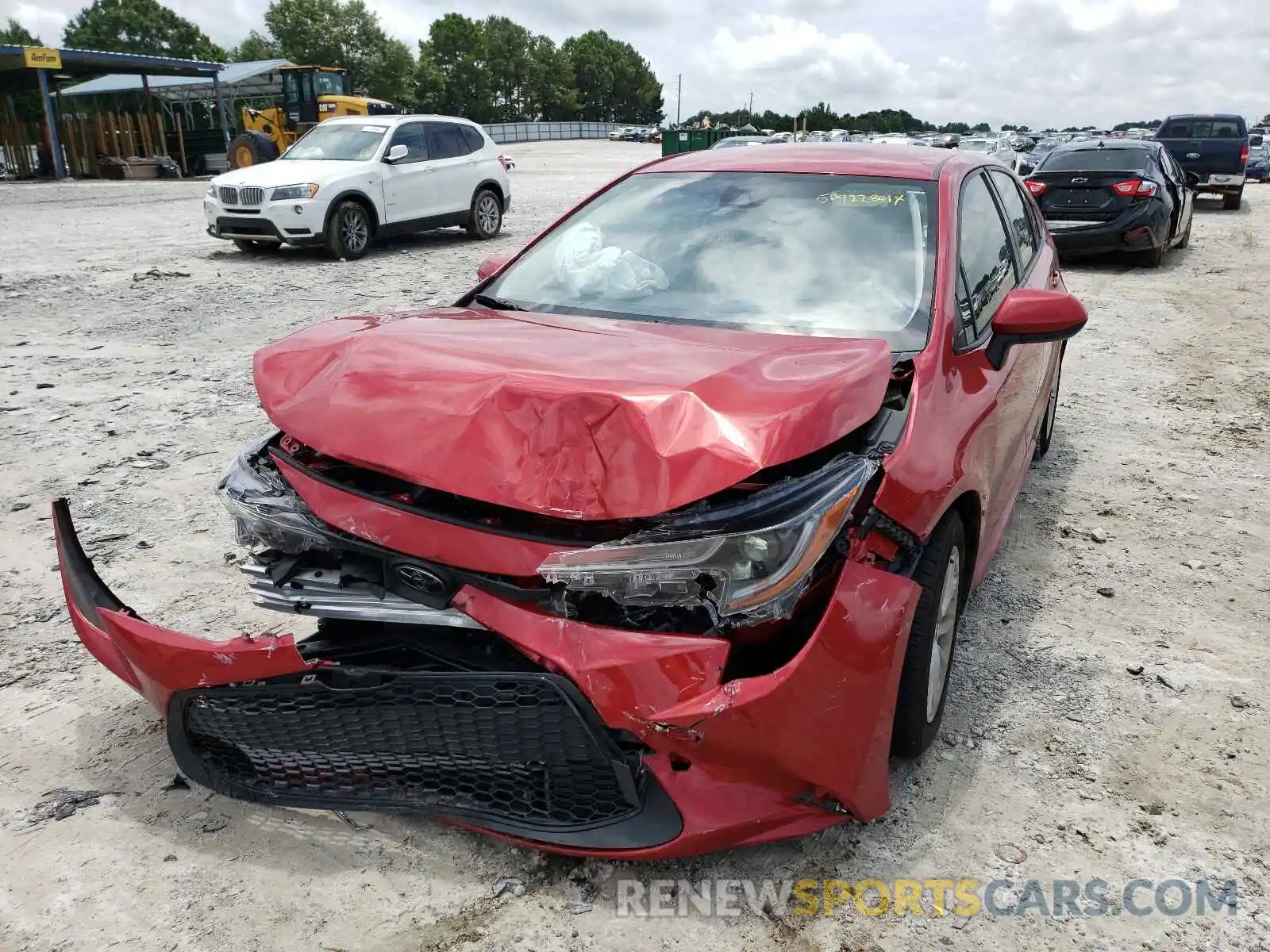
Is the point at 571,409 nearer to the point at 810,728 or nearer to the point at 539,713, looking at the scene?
the point at 539,713

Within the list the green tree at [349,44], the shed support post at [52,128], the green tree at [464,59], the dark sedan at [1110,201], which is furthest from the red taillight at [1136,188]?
the green tree at [464,59]

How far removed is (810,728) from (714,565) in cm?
40

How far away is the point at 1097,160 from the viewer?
11.4 meters

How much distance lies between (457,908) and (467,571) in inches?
30.7

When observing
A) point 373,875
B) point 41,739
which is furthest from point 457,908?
point 41,739

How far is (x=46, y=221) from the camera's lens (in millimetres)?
A: 15812

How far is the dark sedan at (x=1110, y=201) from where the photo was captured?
427 inches

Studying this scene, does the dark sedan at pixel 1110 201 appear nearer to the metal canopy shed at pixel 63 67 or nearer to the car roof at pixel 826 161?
the car roof at pixel 826 161

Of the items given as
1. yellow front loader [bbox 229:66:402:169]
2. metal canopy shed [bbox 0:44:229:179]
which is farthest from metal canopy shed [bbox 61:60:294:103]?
yellow front loader [bbox 229:66:402:169]

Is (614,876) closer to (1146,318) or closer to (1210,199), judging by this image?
(1146,318)

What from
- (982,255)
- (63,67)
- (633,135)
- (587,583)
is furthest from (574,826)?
(633,135)

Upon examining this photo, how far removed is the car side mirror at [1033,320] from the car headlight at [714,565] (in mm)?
1360

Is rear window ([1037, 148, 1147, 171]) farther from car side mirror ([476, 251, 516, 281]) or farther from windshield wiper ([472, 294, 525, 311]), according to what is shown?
windshield wiper ([472, 294, 525, 311])

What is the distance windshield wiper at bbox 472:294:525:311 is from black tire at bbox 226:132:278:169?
17.6 meters
